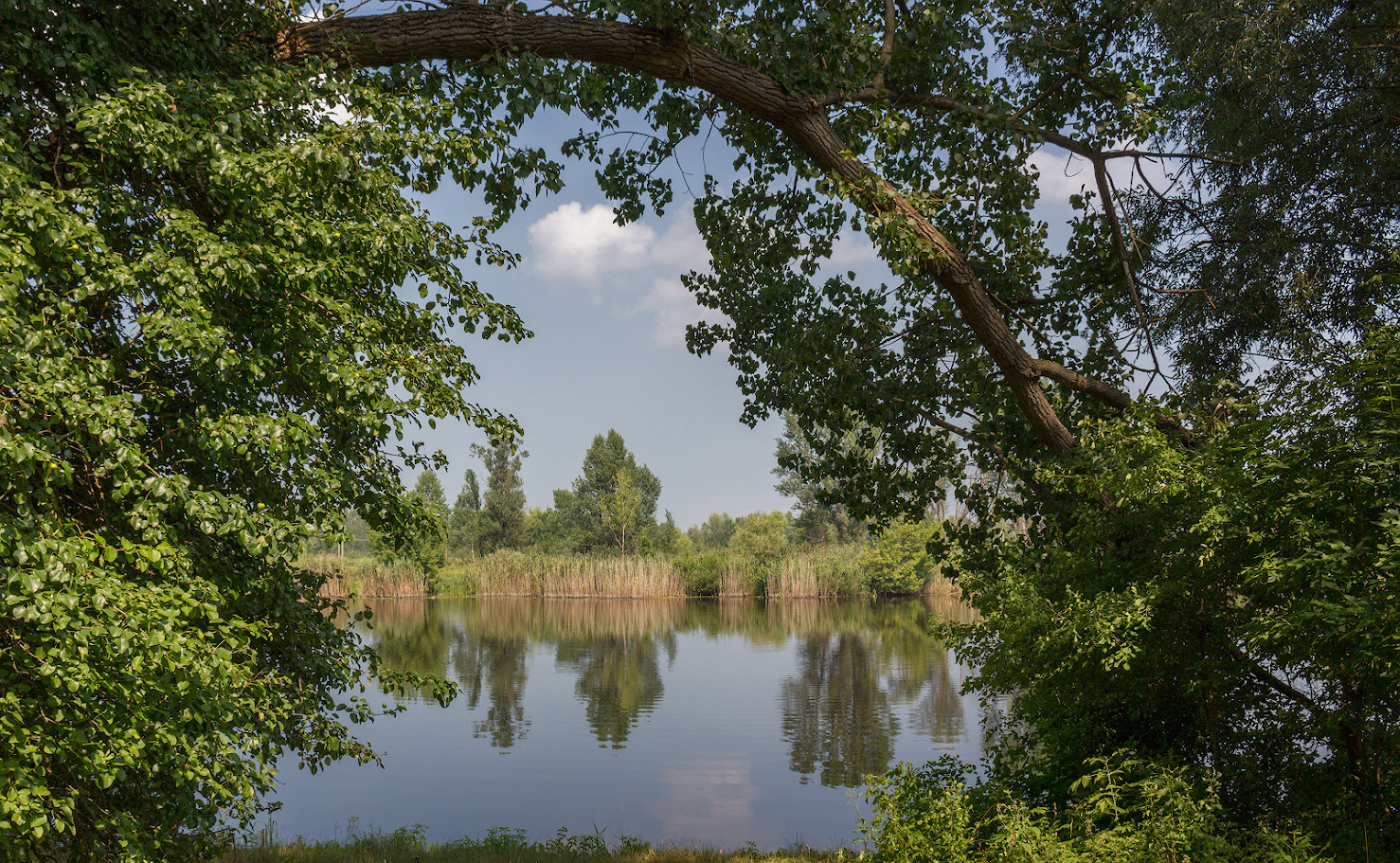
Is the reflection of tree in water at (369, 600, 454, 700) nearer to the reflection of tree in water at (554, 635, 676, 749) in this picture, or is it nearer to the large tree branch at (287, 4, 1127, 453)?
the reflection of tree in water at (554, 635, 676, 749)

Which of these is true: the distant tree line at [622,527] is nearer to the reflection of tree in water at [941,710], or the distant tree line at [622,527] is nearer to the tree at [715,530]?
the reflection of tree in water at [941,710]

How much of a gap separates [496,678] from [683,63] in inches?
644

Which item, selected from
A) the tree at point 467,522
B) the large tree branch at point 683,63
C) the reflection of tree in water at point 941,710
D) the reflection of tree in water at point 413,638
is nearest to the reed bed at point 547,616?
the reflection of tree in water at point 413,638

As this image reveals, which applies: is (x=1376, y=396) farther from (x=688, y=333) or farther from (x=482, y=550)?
(x=482, y=550)

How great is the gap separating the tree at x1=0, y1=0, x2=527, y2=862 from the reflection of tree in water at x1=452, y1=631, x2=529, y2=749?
1044 cm

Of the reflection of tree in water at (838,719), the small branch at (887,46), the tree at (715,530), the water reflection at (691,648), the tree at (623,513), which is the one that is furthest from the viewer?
the tree at (715,530)

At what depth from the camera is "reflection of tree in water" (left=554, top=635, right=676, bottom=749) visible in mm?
15938

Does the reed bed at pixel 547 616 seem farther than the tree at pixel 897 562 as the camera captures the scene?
No

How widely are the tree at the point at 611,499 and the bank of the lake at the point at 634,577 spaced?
376 inches

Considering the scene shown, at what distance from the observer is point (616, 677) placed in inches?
789

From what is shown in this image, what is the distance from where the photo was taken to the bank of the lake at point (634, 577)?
39.4 m

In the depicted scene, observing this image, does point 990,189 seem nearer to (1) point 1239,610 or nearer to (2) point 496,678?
(1) point 1239,610

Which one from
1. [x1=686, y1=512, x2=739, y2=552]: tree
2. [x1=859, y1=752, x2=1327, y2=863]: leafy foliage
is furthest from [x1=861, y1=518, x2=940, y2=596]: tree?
[x1=686, y1=512, x2=739, y2=552]: tree

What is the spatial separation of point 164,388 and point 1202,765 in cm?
616
